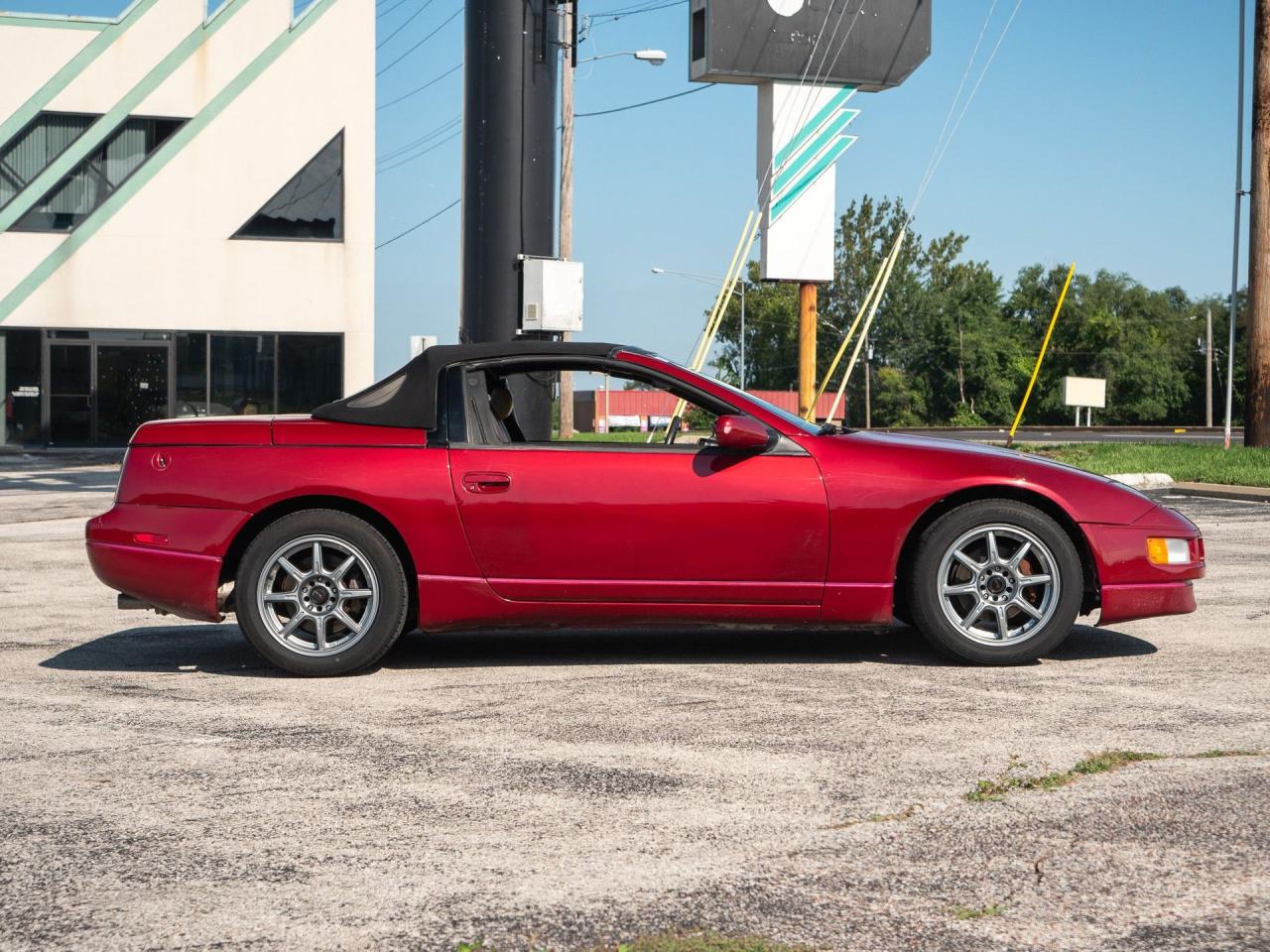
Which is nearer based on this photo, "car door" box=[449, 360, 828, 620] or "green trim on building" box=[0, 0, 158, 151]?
"car door" box=[449, 360, 828, 620]

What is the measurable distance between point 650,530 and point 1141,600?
2152 mm

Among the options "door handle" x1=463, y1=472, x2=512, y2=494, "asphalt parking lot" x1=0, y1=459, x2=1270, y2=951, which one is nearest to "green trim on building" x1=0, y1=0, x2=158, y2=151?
"asphalt parking lot" x1=0, y1=459, x2=1270, y2=951

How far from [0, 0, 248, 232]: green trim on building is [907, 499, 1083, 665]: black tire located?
27.7m

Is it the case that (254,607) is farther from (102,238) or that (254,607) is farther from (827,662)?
(102,238)

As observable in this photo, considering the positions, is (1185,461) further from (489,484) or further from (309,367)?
(309,367)

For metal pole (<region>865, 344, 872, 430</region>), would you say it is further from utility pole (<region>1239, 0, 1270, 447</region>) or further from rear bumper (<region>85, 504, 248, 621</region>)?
rear bumper (<region>85, 504, 248, 621</region>)

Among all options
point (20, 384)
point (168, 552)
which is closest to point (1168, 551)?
point (168, 552)

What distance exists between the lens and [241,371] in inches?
1195

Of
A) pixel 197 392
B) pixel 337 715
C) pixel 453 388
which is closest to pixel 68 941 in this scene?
pixel 337 715

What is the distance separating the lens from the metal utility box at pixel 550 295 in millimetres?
14031

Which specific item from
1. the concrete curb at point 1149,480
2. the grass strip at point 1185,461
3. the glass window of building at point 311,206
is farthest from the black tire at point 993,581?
the glass window of building at point 311,206

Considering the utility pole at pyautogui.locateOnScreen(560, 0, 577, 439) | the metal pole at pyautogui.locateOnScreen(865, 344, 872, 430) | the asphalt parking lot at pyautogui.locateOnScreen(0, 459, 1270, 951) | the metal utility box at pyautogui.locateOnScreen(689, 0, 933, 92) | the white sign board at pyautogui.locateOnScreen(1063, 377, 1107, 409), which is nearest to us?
the asphalt parking lot at pyautogui.locateOnScreen(0, 459, 1270, 951)

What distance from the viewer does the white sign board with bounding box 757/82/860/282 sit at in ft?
69.9

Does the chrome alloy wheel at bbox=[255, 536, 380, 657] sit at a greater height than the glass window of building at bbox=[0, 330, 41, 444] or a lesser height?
lesser
